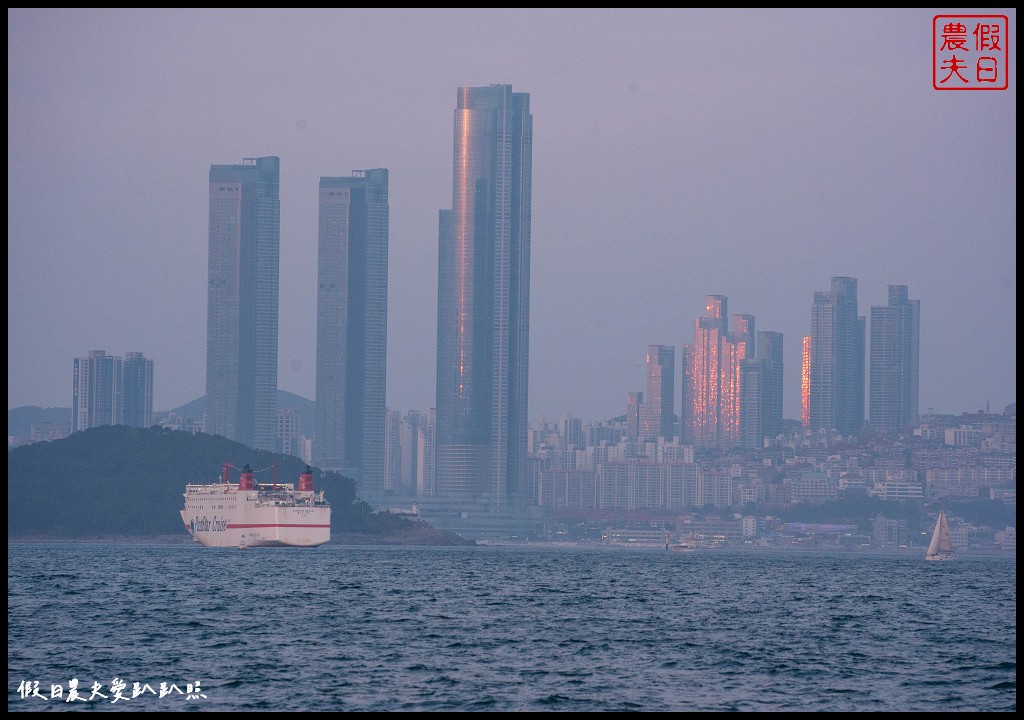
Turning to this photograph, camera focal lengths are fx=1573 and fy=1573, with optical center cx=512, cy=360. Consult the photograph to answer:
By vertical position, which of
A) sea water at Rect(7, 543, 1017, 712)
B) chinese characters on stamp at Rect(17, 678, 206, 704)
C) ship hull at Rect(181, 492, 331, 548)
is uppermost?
chinese characters on stamp at Rect(17, 678, 206, 704)

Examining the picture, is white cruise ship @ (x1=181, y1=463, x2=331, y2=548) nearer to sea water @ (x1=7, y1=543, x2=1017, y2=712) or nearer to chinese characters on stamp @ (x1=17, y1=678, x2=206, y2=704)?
sea water @ (x1=7, y1=543, x2=1017, y2=712)

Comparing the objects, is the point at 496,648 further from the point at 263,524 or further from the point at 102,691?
the point at 263,524

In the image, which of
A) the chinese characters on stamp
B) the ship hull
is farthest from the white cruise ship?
the chinese characters on stamp

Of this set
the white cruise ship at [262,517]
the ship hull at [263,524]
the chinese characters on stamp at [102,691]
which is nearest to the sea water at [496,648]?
the chinese characters on stamp at [102,691]

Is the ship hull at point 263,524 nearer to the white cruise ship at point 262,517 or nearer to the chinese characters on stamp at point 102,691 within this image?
the white cruise ship at point 262,517

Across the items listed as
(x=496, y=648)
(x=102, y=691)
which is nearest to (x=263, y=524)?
(x=496, y=648)
